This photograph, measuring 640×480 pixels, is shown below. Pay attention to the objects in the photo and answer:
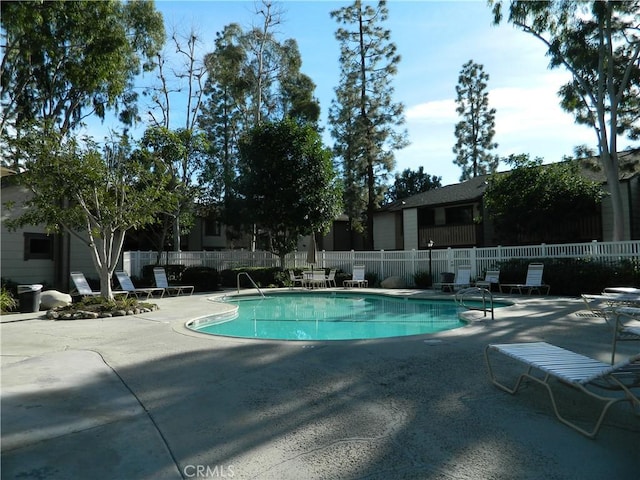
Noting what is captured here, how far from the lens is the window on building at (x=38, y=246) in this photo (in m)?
17.2

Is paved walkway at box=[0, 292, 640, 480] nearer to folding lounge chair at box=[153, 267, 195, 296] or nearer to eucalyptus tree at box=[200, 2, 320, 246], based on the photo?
folding lounge chair at box=[153, 267, 195, 296]

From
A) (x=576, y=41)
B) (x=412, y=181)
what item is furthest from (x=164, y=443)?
(x=412, y=181)

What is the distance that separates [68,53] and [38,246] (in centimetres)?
808

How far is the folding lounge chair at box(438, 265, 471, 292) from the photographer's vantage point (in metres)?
16.4

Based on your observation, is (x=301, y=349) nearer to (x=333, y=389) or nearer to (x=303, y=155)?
(x=333, y=389)

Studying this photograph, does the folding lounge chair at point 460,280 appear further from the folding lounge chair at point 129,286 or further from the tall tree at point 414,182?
the tall tree at point 414,182

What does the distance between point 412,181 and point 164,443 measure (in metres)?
53.5

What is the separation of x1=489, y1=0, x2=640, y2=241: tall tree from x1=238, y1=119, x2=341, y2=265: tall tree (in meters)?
9.67

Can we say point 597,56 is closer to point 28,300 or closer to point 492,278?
point 492,278

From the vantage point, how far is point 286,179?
818 inches

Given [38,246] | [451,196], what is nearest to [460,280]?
[451,196]

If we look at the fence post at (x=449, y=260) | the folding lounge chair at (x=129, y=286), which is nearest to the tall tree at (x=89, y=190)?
the folding lounge chair at (x=129, y=286)

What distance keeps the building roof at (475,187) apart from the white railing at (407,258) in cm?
620

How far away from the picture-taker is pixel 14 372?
5035 mm
